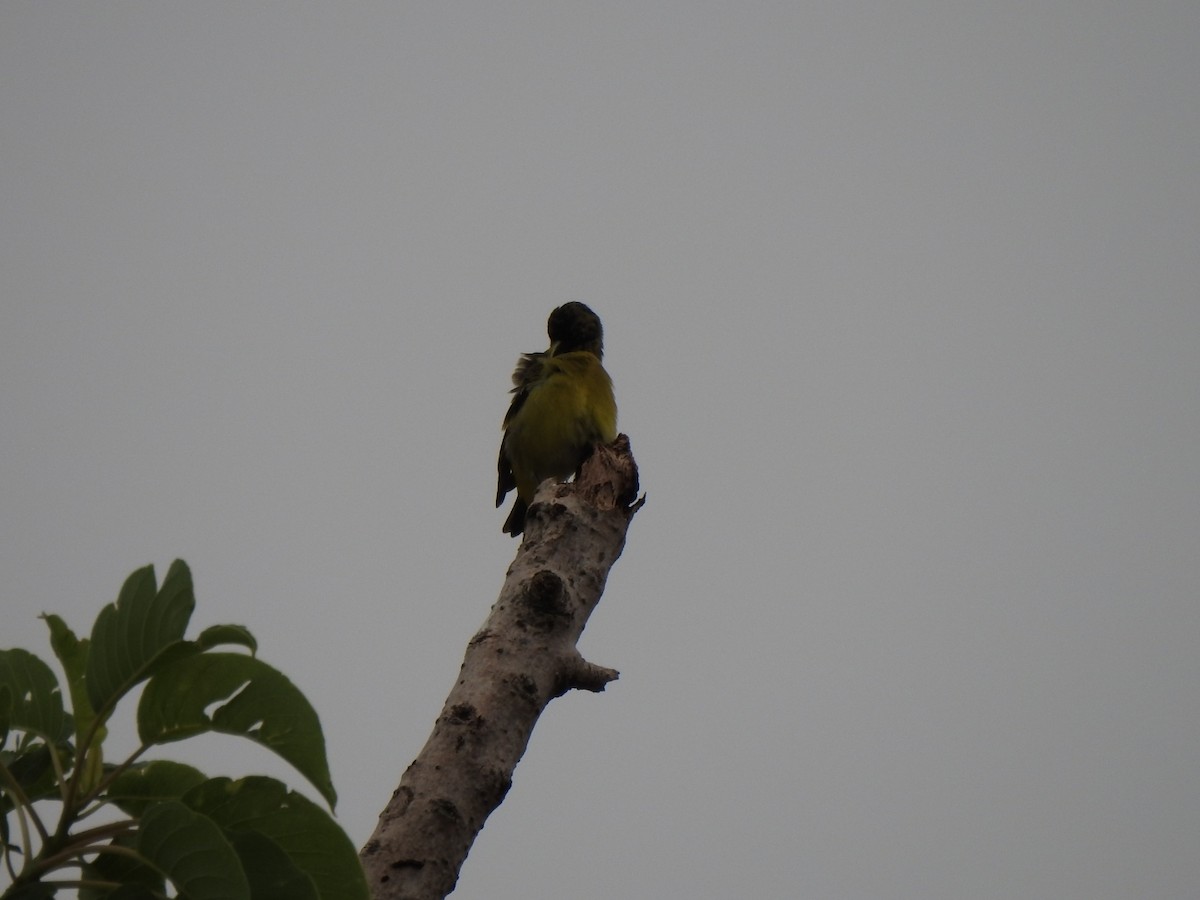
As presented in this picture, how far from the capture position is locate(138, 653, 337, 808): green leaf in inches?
62.0

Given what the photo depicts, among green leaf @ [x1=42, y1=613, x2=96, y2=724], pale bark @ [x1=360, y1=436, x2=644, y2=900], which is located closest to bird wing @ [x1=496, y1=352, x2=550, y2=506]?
pale bark @ [x1=360, y1=436, x2=644, y2=900]

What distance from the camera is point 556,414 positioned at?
7.41m

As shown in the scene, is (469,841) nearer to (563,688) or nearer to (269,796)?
(563,688)

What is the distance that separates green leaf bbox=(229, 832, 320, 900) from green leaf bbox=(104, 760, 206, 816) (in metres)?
0.14

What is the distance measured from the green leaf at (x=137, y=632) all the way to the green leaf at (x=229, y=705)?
0.13ft

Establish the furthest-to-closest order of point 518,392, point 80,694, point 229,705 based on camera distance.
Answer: point 518,392, point 80,694, point 229,705

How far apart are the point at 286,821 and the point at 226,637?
28cm

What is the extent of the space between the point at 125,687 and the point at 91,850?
22 cm

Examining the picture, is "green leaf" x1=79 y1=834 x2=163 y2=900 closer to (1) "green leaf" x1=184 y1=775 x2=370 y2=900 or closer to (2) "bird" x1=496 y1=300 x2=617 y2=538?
(1) "green leaf" x1=184 y1=775 x2=370 y2=900

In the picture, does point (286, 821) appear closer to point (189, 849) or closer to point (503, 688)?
point (189, 849)

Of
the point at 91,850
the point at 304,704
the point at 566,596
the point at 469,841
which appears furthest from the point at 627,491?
the point at 91,850

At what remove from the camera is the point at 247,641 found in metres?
1.59

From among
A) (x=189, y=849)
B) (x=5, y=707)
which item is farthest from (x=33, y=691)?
(x=189, y=849)

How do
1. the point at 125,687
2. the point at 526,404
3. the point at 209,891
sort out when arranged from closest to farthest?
1. the point at 209,891
2. the point at 125,687
3. the point at 526,404
